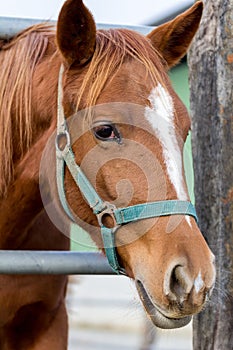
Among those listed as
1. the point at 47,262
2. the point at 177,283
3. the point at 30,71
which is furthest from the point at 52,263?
the point at 30,71

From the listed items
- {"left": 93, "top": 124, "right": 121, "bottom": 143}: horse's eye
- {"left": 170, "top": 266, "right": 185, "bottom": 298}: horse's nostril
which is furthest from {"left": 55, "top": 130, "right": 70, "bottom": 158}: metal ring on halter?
{"left": 170, "top": 266, "right": 185, "bottom": 298}: horse's nostril

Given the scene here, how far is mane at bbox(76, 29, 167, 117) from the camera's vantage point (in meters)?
2.06

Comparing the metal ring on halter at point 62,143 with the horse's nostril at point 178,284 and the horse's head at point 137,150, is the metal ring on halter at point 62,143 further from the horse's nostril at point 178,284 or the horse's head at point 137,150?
the horse's nostril at point 178,284


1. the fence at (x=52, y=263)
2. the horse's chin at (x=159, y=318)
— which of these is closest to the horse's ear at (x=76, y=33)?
the fence at (x=52, y=263)

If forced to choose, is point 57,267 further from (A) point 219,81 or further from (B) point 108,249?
(A) point 219,81

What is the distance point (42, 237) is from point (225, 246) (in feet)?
2.49

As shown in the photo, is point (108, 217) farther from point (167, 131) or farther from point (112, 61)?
point (112, 61)

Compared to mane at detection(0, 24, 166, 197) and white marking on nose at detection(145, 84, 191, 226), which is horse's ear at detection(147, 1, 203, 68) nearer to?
mane at detection(0, 24, 166, 197)

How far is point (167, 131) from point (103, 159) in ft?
0.67

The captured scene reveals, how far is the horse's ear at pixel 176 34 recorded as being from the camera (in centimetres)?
228

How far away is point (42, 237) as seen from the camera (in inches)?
102

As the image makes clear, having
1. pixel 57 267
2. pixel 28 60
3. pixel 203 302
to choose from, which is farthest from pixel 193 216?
pixel 28 60

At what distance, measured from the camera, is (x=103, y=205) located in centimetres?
201

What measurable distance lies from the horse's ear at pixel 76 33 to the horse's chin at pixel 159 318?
0.76 meters
